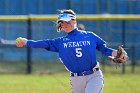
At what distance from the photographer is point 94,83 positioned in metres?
7.52

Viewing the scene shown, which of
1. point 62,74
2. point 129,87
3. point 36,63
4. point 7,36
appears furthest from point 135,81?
point 7,36

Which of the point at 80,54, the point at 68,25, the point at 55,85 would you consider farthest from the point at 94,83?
the point at 55,85

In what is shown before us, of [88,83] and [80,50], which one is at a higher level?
[80,50]

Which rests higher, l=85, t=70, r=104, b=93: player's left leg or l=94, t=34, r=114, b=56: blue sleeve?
l=94, t=34, r=114, b=56: blue sleeve

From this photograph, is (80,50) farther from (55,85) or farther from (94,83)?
(55,85)

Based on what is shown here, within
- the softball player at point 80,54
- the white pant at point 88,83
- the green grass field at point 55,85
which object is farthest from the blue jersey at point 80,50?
the green grass field at point 55,85

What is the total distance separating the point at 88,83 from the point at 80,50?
1.49 ft

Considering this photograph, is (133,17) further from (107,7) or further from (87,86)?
(87,86)

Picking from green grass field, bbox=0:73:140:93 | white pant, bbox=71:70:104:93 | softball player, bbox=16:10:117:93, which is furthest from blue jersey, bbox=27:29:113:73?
green grass field, bbox=0:73:140:93

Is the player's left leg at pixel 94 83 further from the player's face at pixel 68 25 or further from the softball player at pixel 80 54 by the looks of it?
the player's face at pixel 68 25

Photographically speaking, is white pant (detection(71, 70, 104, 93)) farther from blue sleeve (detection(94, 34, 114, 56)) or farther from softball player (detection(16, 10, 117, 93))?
blue sleeve (detection(94, 34, 114, 56))

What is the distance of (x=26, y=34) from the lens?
2050 centimetres

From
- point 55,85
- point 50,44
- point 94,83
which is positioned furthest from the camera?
point 55,85

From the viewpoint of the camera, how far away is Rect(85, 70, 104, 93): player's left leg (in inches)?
294
